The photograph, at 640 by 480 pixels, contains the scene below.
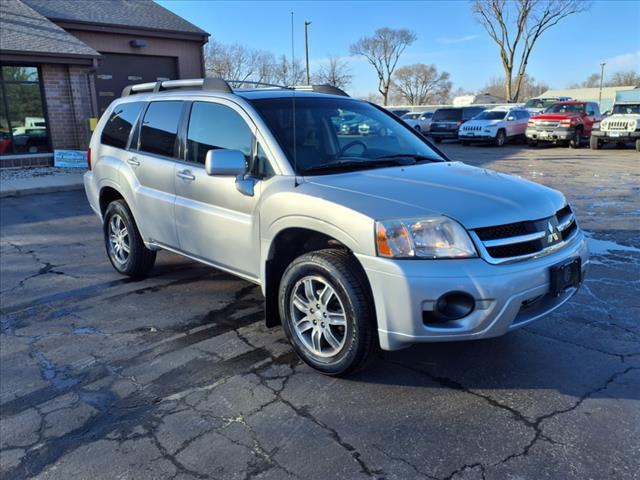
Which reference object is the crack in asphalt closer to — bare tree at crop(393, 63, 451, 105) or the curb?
the curb

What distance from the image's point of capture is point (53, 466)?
104 inches

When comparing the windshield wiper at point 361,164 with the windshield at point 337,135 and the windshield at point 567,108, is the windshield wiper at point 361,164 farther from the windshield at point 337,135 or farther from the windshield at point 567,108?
the windshield at point 567,108

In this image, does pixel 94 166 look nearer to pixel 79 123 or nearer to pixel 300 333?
pixel 300 333

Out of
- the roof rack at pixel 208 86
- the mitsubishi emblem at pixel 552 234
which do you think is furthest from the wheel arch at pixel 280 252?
the roof rack at pixel 208 86

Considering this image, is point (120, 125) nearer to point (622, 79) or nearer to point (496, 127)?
point (496, 127)

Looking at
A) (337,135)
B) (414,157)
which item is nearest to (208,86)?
(337,135)

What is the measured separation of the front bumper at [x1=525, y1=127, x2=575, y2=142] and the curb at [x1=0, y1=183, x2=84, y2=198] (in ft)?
56.6

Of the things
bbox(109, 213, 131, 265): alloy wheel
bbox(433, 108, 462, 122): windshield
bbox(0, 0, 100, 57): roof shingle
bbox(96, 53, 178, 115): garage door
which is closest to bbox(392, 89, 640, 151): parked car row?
bbox(433, 108, 462, 122): windshield

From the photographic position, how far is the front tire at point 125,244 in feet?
17.3

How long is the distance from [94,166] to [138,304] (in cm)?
186

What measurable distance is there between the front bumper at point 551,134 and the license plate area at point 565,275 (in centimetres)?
1982

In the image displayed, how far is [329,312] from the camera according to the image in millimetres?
3322

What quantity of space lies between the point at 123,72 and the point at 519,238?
1840cm

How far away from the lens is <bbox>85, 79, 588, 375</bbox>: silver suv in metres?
2.90
